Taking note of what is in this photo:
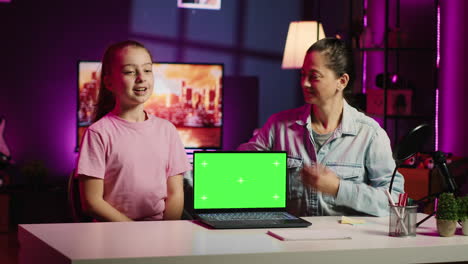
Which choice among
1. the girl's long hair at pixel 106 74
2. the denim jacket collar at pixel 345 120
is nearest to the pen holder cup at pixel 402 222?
the denim jacket collar at pixel 345 120

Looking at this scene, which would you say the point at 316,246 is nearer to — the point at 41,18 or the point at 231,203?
the point at 231,203

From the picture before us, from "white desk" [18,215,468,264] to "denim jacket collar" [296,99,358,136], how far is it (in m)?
0.53

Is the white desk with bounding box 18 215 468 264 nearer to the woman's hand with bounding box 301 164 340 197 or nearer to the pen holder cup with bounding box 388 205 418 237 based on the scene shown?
the pen holder cup with bounding box 388 205 418 237

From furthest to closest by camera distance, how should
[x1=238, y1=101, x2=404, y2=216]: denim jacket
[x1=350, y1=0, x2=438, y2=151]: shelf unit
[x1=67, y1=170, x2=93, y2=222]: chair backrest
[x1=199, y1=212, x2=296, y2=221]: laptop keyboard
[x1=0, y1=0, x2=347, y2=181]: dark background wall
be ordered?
[x1=0, y1=0, x2=347, y2=181]: dark background wall < [x1=350, y1=0, x2=438, y2=151]: shelf unit < [x1=238, y1=101, x2=404, y2=216]: denim jacket < [x1=67, y1=170, x2=93, y2=222]: chair backrest < [x1=199, y1=212, x2=296, y2=221]: laptop keyboard

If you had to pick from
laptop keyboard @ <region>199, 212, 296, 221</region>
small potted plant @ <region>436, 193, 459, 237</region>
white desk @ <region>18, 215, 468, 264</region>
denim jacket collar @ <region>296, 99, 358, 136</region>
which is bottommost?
white desk @ <region>18, 215, 468, 264</region>

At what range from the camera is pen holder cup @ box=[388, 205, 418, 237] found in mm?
2080

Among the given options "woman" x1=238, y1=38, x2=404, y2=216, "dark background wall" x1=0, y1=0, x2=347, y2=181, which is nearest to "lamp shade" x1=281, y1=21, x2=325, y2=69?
"dark background wall" x1=0, y1=0, x2=347, y2=181

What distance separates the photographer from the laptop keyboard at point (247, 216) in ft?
7.32

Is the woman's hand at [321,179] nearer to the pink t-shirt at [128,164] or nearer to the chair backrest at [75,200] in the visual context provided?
the pink t-shirt at [128,164]

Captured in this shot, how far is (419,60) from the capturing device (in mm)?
5918

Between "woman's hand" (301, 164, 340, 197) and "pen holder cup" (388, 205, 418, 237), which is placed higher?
"woman's hand" (301, 164, 340, 197)

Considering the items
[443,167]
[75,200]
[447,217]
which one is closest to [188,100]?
[75,200]

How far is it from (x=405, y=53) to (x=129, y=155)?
4069mm

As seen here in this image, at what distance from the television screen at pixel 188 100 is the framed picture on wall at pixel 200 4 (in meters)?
0.58
